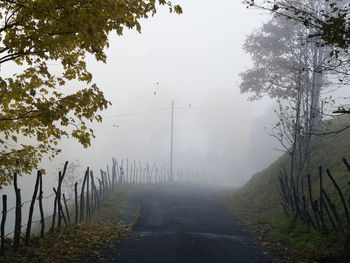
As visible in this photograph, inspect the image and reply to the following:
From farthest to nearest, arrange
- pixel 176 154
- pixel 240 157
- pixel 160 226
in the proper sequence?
pixel 176 154 → pixel 240 157 → pixel 160 226

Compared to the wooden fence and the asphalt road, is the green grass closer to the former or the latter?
the wooden fence

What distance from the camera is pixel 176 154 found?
134 m

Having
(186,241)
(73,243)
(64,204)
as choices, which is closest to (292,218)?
(186,241)

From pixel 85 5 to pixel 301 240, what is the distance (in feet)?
26.8

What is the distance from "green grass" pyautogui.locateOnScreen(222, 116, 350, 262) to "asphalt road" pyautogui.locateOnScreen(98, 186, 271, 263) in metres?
0.87

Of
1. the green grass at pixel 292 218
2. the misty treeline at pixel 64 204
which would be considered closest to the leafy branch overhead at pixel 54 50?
the misty treeline at pixel 64 204

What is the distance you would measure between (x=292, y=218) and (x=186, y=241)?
4.05 metres

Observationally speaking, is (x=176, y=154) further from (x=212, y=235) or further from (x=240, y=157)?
(x=212, y=235)

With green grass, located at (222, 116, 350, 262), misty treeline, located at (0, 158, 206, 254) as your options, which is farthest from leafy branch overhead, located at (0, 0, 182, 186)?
green grass, located at (222, 116, 350, 262)

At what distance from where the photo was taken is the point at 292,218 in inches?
424

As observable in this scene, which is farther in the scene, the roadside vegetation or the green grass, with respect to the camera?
the green grass

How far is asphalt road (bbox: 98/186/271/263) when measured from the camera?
7.61m

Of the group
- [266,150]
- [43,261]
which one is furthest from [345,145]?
[266,150]

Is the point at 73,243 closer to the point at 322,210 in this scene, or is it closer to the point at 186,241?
the point at 186,241
